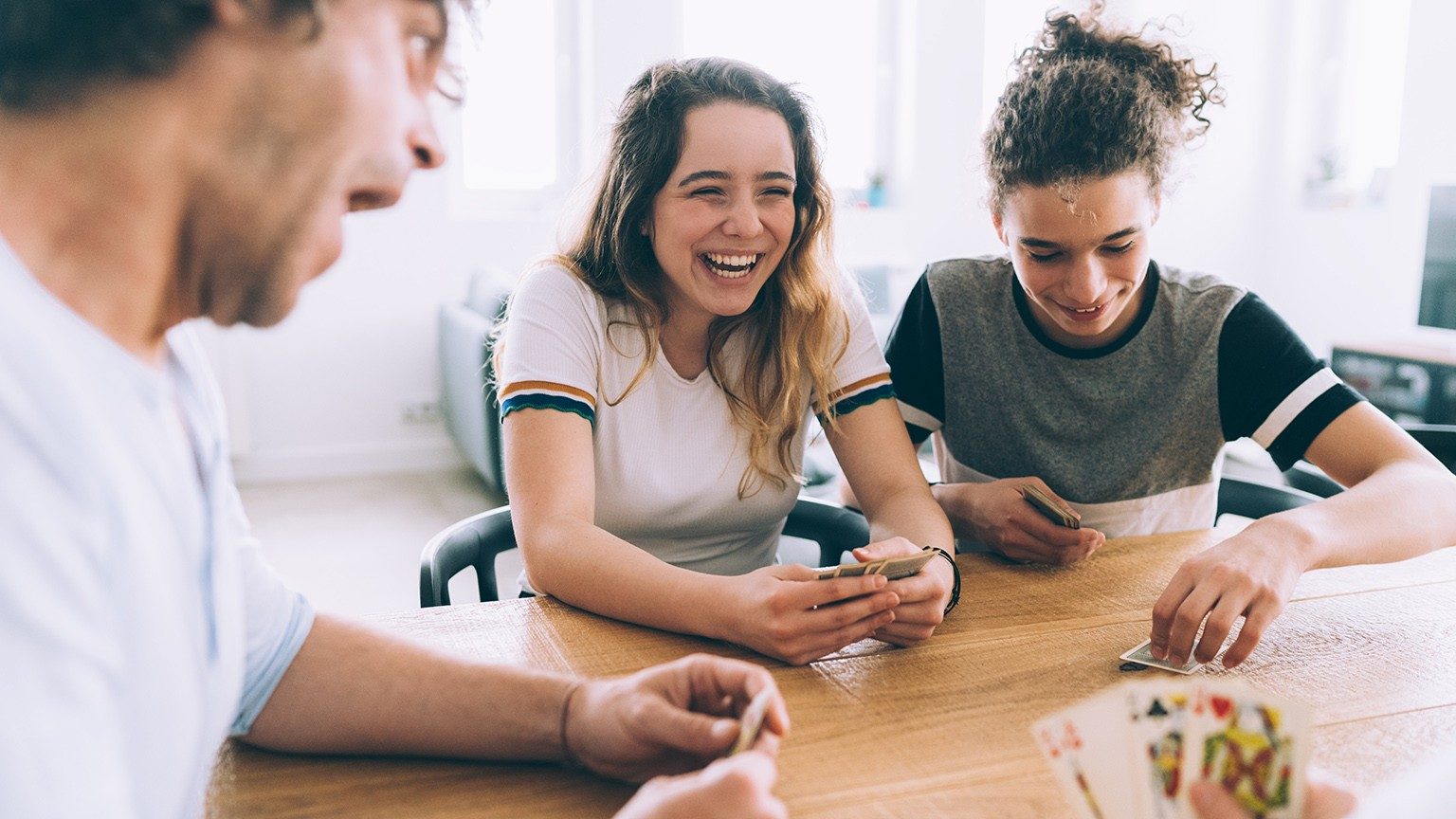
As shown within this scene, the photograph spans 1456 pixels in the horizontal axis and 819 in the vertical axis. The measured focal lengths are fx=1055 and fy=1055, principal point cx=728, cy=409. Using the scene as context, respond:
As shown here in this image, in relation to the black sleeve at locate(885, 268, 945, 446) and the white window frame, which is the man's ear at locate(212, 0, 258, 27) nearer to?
the black sleeve at locate(885, 268, 945, 446)

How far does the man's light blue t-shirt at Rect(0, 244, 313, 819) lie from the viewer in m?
0.53

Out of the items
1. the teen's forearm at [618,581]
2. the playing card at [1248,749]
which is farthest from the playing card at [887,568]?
the playing card at [1248,749]

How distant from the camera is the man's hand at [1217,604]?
1.07 meters

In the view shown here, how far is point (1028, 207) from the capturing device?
4.85ft

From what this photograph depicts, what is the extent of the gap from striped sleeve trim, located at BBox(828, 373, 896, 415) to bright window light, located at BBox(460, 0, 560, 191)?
154 inches

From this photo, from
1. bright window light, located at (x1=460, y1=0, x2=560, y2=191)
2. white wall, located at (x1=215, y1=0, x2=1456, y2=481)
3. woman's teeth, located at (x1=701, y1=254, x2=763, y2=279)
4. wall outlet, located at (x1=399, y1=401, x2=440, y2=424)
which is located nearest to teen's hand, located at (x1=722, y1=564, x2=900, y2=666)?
woman's teeth, located at (x1=701, y1=254, x2=763, y2=279)

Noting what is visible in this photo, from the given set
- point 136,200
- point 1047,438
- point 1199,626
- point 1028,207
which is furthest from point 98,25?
point 1047,438

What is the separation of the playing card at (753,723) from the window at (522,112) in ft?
14.9

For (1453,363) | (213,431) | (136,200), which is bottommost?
(1453,363)

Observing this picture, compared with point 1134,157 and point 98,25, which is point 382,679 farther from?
point 1134,157

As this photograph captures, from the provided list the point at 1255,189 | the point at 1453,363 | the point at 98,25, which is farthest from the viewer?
the point at 1255,189

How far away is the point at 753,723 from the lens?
2.47ft

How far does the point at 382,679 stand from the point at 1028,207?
41.4 inches

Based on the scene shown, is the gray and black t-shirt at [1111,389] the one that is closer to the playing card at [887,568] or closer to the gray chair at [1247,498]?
the gray chair at [1247,498]
